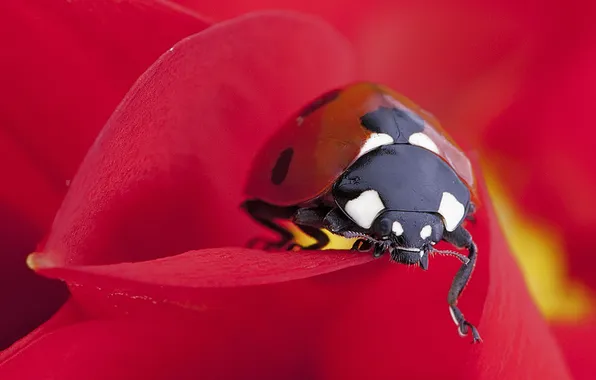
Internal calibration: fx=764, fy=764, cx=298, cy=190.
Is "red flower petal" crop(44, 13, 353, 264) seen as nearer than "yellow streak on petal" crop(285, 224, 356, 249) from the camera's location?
Yes

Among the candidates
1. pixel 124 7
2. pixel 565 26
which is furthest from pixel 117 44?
pixel 565 26

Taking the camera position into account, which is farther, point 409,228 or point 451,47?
point 451,47

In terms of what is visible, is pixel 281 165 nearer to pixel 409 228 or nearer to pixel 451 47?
pixel 409 228

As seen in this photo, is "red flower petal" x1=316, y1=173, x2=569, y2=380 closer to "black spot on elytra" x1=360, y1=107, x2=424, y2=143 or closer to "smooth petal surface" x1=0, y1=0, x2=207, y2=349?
"black spot on elytra" x1=360, y1=107, x2=424, y2=143

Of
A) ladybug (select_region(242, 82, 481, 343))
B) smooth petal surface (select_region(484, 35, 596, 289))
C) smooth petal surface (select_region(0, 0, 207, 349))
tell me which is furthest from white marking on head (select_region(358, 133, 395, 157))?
smooth petal surface (select_region(484, 35, 596, 289))

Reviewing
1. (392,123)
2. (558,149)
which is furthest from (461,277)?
(558,149)

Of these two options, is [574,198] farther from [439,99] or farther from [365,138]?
[365,138]
